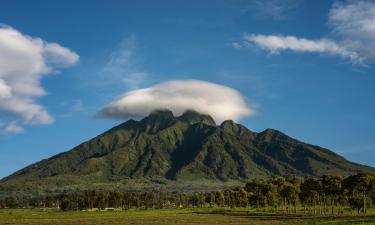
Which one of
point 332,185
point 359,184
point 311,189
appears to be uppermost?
point 359,184

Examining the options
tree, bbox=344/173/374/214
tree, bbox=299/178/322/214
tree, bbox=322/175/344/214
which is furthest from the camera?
tree, bbox=299/178/322/214

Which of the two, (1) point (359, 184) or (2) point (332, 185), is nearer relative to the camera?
(1) point (359, 184)

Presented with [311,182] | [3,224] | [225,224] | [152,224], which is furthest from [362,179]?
[3,224]

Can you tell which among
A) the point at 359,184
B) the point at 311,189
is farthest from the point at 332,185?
the point at 359,184

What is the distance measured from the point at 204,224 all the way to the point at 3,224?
4548 centimetres

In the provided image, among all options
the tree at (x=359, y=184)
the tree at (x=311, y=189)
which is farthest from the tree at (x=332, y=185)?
the tree at (x=359, y=184)

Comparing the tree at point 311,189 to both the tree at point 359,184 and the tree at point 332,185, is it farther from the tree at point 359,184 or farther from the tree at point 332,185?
the tree at point 359,184

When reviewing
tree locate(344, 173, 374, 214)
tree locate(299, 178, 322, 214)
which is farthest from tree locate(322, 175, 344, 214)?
tree locate(344, 173, 374, 214)

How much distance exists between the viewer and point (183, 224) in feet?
339

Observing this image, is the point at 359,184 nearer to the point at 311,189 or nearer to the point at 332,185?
the point at 332,185

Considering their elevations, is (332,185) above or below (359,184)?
below

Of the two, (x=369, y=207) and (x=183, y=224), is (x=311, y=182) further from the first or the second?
(x=183, y=224)

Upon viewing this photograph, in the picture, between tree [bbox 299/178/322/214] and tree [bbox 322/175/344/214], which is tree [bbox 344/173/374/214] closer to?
tree [bbox 322/175/344/214]

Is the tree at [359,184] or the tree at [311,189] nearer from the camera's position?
the tree at [359,184]
